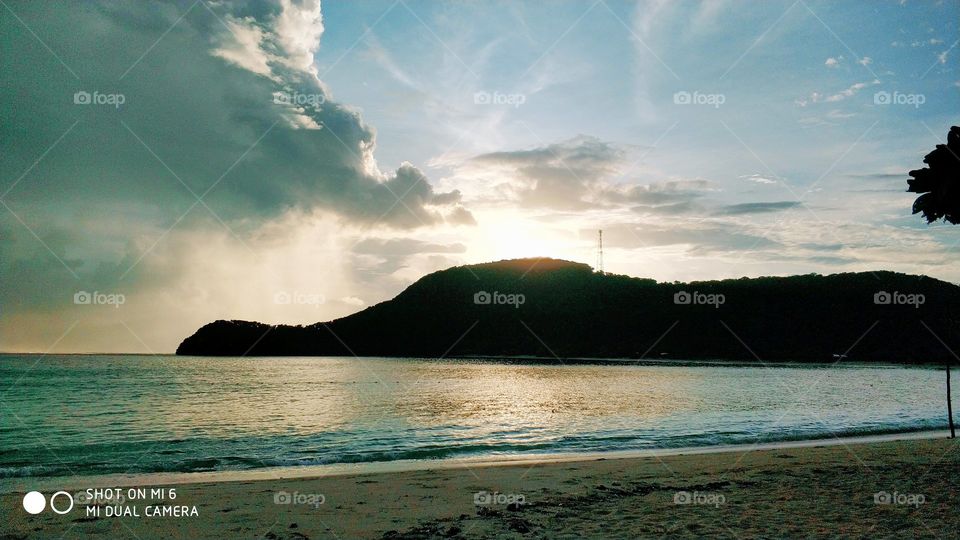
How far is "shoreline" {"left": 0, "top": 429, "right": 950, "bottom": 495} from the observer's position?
53.2ft

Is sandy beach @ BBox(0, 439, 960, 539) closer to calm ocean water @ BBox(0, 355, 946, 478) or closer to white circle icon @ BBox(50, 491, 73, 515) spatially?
white circle icon @ BBox(50, 491, 73, 515)

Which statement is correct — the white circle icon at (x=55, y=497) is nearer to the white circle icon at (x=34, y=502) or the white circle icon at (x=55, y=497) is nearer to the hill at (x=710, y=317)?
the white circle icon at (x=34, y=502)

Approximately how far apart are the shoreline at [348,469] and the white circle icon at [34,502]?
309cm

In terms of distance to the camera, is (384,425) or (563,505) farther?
(384,425)

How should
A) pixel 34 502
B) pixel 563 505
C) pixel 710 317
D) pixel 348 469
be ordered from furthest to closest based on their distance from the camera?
pixel 710 317, pixel 348 469, pixel 34 502, pixel 563 505

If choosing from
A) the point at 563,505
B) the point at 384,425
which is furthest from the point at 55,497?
the point at 384,425

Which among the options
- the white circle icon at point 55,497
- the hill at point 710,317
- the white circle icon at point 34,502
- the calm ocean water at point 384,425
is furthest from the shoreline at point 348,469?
the hill at point 710,317

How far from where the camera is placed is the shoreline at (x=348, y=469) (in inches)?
638

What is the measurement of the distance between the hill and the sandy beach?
13230cm

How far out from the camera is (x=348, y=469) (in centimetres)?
1830

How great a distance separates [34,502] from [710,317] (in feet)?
589

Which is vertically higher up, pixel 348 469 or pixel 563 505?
pixel 563 505

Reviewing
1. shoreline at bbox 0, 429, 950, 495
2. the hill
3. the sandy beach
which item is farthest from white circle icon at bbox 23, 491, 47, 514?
the hill

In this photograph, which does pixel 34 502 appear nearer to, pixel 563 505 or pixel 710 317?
pixel 563 505
